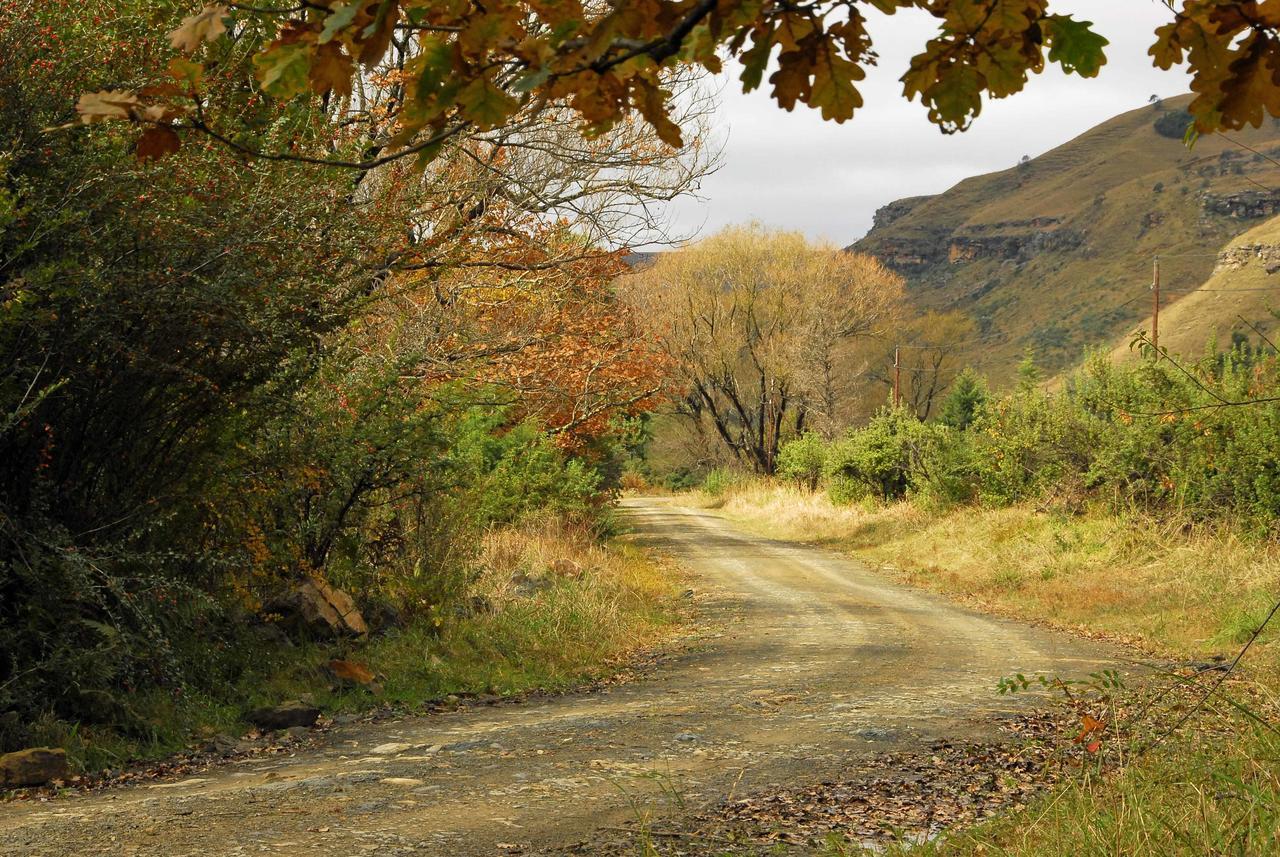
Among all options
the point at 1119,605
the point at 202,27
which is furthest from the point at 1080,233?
the point at 202,27

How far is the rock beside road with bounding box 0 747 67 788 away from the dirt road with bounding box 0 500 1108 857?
1.46 ft

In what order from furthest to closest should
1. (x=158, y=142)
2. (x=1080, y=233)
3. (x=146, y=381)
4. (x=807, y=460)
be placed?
(x=1080, y=233)
(x=807, y=460)
(x=146, y=381)
(x=158, y=142)

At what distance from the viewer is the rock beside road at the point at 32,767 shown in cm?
648

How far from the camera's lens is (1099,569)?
16.4 metres

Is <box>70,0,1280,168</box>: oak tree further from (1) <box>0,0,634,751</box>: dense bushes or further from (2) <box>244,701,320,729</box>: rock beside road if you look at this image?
(2) <box>244,701,320,729</box>: rock beside road

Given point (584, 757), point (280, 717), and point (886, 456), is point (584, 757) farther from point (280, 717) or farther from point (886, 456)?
point (886, 456)

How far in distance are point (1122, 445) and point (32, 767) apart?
16.4 m

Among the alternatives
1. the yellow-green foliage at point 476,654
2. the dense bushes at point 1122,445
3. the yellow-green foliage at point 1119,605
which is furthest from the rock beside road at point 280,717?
the dense bushes at point 1122,445

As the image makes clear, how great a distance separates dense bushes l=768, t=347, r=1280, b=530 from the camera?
52.9ft

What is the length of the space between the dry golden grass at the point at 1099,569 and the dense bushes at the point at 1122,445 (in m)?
0.55

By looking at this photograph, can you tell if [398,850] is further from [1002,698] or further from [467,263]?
[467,263]

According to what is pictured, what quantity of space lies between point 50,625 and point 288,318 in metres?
2.63

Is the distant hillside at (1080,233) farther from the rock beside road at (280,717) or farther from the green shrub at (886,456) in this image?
the rock beside road at (280,717)

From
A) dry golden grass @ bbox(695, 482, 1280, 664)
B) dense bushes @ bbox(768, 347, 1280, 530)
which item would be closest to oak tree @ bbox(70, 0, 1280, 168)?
dry golden grass @ bbox(695, 482, 1280, 664)
